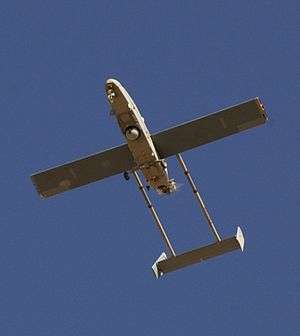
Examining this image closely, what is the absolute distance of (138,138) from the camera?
65.3m

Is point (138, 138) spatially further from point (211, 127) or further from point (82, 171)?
point (82, 171)

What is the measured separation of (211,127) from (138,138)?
326 cm

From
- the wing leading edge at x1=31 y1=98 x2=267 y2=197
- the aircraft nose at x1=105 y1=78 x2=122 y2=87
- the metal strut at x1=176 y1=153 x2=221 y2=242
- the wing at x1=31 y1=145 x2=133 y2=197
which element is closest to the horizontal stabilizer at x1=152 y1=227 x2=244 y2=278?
the metal strut at x1=176 y1=153 x2=221 y2=242

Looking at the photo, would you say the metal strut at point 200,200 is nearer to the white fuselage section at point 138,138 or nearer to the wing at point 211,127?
the wing at point 211,127

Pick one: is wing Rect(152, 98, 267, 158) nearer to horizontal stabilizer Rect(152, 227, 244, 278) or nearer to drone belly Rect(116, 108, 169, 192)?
drone belly Rect(116, 108, 169, 192)

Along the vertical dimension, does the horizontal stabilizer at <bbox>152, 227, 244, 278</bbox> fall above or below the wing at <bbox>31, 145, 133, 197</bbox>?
below

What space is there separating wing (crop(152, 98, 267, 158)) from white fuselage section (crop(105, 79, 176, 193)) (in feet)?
2.53

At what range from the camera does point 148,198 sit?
68062mm

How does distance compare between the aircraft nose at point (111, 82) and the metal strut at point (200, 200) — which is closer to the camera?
the aircraft nose at point (111, 82)

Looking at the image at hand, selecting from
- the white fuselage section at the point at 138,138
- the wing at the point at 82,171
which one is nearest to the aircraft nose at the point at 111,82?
the white fuselage section at the point at 138,138

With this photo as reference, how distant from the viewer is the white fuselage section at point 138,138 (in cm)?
6438

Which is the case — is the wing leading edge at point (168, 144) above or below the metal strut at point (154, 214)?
above

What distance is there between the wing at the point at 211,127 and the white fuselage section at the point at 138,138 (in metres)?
0.77

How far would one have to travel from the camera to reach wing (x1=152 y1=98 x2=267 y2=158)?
219 ft
